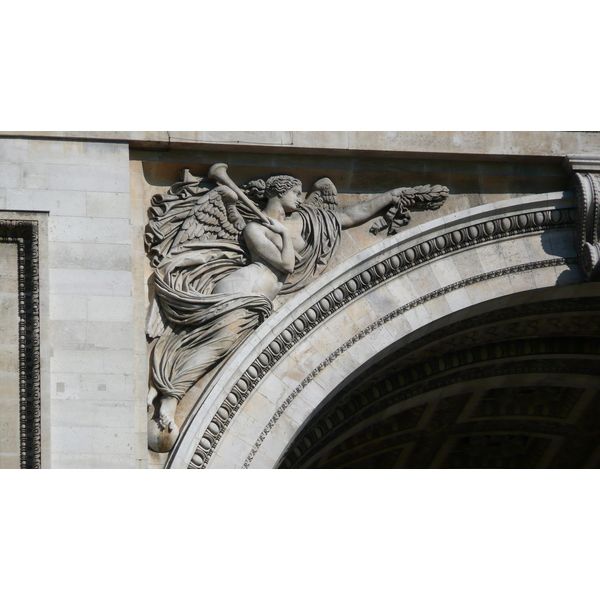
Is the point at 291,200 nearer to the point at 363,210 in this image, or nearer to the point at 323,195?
the point at 323,195

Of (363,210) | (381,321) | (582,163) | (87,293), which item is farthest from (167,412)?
(582,163)

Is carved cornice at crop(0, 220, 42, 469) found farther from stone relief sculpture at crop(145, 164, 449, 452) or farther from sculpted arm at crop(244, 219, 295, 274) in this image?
sculpted arm at crop(244, 219, 295, 274)

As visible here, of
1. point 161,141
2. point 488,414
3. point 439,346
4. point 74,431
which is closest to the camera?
point 74,431

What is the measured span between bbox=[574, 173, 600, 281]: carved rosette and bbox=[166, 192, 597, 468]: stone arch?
4.8 inches

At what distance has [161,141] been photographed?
1445cm

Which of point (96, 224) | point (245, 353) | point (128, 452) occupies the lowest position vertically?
point (128, 452)

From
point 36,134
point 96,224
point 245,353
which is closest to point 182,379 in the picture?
point 245,353

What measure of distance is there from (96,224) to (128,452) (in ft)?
6.28

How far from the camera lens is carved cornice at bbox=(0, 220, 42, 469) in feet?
43.7

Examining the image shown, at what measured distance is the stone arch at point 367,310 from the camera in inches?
547

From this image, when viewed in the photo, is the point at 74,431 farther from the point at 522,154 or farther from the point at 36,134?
the point at 522,154

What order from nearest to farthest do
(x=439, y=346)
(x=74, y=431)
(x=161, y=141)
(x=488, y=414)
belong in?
(x=74, y=431)
(x=161, y=141)
(x=439, y=346)
(x=488, y=414)

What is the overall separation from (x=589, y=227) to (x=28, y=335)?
5.04 metres

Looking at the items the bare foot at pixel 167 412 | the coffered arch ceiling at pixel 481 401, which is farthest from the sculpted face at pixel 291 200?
the bare foot at pixel 167 412
